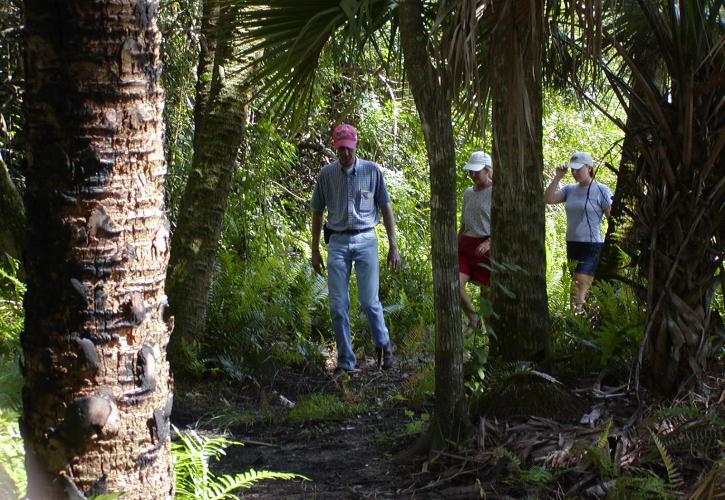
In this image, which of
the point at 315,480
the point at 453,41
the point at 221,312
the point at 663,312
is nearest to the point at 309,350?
the point at 221,312

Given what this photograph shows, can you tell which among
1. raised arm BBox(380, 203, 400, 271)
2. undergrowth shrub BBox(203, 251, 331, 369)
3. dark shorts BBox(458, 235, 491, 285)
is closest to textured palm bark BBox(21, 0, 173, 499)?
raised arm BBox(380, 203, 400, 271)

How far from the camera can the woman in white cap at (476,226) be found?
789 cm

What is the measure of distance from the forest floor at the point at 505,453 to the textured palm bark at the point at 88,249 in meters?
2.08

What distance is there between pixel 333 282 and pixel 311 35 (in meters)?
2.46

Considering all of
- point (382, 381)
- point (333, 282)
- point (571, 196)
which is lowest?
point (382, 381)

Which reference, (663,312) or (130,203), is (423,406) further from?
(130,203)

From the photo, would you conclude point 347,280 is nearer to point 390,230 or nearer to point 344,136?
point 390,230

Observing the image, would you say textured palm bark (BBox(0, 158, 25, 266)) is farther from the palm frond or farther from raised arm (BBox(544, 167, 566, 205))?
raised arm (BBox(544, 167, 566, 205))

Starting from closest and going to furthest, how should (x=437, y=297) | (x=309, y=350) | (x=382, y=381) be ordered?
(x=437, y=297)
(x=382, y=381)
(x=309, y=350)

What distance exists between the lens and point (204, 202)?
7.55 m

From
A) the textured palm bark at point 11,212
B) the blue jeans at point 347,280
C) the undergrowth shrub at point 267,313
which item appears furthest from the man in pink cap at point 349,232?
the textured palm bark at point 11,212

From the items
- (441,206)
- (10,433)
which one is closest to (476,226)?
(441,206)

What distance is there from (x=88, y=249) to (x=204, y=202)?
505cm

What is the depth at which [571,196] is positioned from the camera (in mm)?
8367
